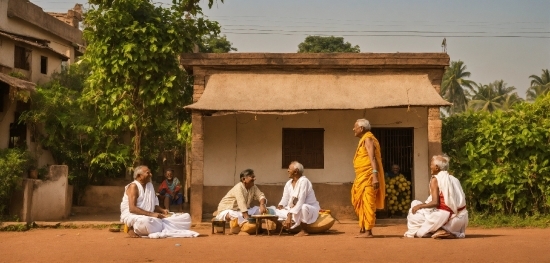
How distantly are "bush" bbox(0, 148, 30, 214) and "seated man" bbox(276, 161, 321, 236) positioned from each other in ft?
18.3

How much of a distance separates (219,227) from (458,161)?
A: 5.60 meters

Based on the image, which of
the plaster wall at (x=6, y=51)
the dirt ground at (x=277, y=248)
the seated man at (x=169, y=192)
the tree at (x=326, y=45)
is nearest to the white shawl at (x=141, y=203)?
the dirt ground at (x=277, y=248)

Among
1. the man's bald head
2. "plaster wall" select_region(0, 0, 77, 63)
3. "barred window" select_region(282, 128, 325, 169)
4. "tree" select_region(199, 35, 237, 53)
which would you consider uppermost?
"tree" select_region(199, 35, 237, 53)

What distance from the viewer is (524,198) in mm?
14102

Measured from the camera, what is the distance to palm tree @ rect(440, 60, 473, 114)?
50.4 m

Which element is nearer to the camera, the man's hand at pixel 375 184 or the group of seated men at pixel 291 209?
the group of seated men at pixel 291 209

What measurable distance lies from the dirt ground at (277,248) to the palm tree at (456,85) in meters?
39.9

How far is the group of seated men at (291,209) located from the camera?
33.9 feet

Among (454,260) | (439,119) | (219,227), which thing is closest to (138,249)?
(219,227)

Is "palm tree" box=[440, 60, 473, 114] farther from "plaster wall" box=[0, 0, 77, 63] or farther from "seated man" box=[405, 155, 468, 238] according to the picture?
"seated man" box=[405, 155, 468, 238]

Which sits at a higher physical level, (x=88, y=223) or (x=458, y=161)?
(x=458, y=161)

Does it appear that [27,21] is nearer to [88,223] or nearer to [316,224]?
[88,223]

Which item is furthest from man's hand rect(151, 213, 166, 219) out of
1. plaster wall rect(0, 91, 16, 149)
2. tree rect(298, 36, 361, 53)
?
tree rect(298, 36, 361, 53)

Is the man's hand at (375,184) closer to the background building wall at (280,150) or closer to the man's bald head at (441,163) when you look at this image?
the man's bald head at (441,163)
